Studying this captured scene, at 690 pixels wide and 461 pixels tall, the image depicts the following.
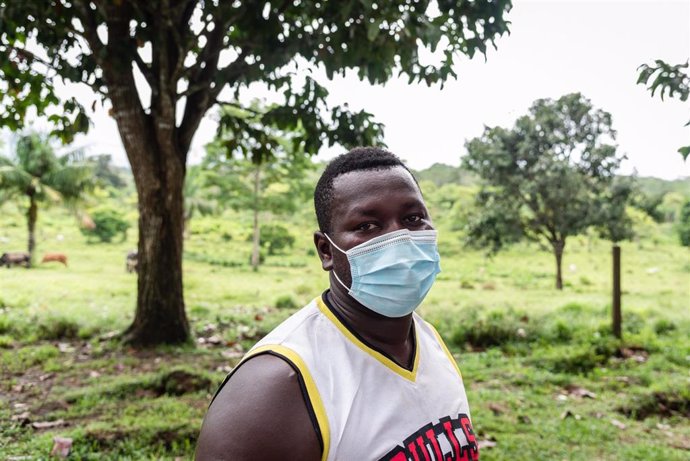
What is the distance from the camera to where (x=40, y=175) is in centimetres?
2298

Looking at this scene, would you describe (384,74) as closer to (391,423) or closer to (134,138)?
(134,138)

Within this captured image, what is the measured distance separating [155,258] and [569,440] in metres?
4.85

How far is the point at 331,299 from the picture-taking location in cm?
169

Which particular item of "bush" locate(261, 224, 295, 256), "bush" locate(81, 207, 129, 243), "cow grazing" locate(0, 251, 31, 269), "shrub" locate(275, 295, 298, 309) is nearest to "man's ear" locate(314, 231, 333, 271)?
"shrub" locate(275, 295, 298, 309)

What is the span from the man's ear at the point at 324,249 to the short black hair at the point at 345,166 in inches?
1.0

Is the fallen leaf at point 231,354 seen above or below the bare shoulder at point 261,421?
below

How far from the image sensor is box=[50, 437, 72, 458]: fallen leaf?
11.6 feet

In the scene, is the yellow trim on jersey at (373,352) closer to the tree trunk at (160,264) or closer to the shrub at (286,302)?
the tree trunk at (160,264)

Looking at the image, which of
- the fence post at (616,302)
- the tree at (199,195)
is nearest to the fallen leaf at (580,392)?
the fence post at (616,302)

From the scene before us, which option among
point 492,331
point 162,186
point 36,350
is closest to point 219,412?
point 162,186

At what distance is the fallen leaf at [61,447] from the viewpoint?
3.53m

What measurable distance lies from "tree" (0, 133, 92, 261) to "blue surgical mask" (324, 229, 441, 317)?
23.7m

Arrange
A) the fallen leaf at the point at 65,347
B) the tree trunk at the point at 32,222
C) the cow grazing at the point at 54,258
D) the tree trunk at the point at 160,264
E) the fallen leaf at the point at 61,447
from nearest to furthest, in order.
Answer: the fallen leaf at the point at 61,447 → the tree trunk at the point at 160,264 → the fallen leaf at the point at 65,347 → the cow grazing at the point at 54,258 → the tree trunk at the point at 32,222

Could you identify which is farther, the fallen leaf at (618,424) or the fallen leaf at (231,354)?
the fallen leaf at (231,354)
